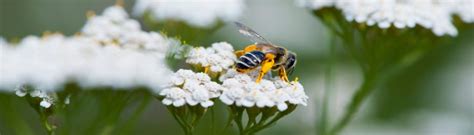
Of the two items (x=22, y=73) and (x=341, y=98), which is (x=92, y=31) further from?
(x=341, y=98)

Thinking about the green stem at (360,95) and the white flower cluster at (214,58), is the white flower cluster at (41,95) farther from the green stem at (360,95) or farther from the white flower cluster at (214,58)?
the green stem at (360,95)

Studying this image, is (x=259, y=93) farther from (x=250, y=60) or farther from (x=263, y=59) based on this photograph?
(x=263, y=59)

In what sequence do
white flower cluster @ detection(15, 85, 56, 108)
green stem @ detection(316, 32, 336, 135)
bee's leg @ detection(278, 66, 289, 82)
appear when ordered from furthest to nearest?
green stem @ detection(316, 32, 336, 135) → bee's leg @ detection(278, 66, 289, 82) → white flower cluster @ detection(15, 85, 56, 108)

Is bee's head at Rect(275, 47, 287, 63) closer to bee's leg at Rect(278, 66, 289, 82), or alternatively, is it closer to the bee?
the bee

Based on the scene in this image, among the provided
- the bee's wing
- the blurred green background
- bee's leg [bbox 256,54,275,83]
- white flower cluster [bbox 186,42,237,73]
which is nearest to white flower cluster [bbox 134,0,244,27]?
the bee's wing

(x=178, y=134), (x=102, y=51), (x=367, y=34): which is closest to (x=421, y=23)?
(x=367, y=34)

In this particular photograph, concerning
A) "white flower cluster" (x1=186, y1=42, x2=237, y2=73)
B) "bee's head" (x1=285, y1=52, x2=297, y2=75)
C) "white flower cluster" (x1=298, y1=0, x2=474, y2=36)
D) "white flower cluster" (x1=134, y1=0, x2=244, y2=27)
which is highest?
"white flower cluster" (x1=298, y1=0, x2=474, y2=36)
